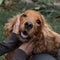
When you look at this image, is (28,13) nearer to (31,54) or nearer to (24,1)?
(31,54)

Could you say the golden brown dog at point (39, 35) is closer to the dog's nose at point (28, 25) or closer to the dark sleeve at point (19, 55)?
the dog's nose at point (28, 25)

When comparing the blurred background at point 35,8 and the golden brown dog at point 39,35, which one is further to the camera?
the blurred background at point 35,8

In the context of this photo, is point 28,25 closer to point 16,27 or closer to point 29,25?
point 29,25

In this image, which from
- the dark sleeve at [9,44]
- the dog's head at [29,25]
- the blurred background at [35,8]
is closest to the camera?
the dark sleeve at [9,44]

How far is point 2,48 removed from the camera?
298 cm

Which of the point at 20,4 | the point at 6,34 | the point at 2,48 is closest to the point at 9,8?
the point at 20,4

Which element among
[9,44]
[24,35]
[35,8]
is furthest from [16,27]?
[35,8]

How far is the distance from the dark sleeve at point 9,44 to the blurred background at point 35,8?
2.22 meters

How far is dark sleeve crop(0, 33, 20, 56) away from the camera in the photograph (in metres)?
2.97

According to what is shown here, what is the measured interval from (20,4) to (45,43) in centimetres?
317

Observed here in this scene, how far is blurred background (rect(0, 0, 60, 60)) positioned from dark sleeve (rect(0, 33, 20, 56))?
2.22 metres

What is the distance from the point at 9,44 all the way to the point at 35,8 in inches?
127

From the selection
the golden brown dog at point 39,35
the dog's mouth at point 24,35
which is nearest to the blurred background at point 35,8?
the golden brown dog at point 39,35

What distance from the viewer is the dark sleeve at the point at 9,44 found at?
2.97m
